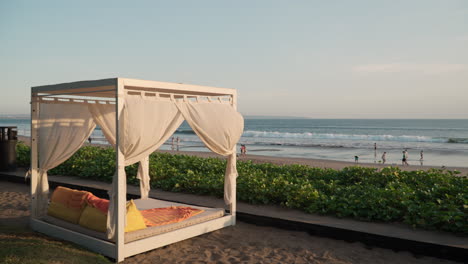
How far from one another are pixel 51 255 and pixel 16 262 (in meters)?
0.41

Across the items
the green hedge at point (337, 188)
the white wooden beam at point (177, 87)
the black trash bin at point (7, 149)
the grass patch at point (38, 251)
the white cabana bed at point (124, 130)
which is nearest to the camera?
the grass patch at point (38, 251)

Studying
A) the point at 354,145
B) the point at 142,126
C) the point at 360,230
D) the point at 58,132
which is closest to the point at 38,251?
the point at 142,126

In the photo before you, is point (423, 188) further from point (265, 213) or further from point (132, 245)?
point (132, 245)

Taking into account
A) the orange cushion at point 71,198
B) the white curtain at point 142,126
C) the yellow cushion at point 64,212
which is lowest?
the yellow cushion at point 64,212

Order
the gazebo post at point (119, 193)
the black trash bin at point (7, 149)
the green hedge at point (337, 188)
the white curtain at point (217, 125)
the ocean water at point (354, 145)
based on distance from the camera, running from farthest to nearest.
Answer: the ocean water at point (354, 145) < the black trash bin at point (7, 149) < the green hedge at point (337, 188) < the white curtain at point (217, 125) < the gazebo post at point (119, 193)

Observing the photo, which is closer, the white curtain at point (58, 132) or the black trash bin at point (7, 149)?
the white curtain at point (58, 132)

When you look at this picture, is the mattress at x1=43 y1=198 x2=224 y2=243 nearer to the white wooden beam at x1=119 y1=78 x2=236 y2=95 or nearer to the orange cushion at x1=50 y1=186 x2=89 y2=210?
the orange cushion at x1=50 y1=186 x2=89 y2=210

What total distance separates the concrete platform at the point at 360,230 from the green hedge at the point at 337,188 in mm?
192

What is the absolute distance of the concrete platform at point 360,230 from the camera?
466 centimetres

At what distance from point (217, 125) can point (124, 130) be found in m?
1.55

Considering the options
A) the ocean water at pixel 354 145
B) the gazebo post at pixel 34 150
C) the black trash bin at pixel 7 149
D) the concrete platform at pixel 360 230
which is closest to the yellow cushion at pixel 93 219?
the gazebo post at pixel 34 150

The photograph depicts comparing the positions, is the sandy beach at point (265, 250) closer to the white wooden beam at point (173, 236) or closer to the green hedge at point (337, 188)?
the white wooden beam at point (173, 236)

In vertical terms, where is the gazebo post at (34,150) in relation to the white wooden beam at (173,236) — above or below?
above

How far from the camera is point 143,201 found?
22.3 feet
